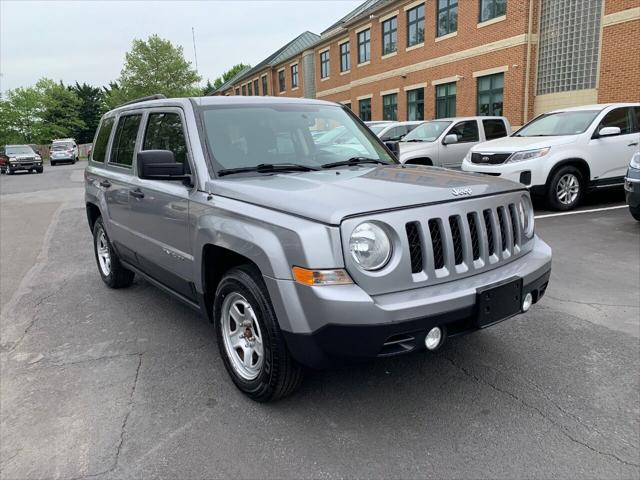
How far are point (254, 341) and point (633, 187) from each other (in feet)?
21.0

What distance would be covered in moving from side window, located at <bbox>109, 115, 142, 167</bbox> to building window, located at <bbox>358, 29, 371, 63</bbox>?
26.0 m

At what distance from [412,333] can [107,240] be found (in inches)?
152

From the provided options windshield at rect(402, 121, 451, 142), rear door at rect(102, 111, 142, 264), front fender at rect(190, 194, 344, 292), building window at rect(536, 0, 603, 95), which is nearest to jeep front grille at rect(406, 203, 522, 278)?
front fender at rect(190, 194, 344, 292)

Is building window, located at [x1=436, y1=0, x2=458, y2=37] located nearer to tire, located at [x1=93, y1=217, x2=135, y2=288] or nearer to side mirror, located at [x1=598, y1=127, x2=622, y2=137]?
side mirror, located at [x1=598, y1=127, x2=622, y2=137]

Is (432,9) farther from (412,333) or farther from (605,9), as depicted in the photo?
(412,333)

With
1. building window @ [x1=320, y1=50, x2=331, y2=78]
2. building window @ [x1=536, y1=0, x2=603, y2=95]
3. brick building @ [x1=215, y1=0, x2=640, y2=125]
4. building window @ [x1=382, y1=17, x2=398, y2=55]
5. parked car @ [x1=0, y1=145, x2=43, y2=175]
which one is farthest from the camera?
building window @ [x1=320, y1=50, x2=331, y2=78]

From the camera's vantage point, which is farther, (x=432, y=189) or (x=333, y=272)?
(x=432, y=189)

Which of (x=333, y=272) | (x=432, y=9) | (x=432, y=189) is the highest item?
(x=432, y=9)

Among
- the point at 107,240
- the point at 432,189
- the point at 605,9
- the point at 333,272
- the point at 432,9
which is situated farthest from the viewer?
the point at 432,9

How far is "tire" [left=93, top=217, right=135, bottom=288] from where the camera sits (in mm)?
5473

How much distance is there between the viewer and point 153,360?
3881mm

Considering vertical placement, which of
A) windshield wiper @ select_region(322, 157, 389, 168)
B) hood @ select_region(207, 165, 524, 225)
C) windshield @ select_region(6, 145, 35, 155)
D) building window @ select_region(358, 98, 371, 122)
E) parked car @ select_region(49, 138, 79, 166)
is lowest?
parked car @ select_region(49, 138, 79, 166)

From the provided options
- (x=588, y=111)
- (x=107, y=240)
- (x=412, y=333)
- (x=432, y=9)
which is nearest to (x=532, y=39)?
(x=432, y=9)

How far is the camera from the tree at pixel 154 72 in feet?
195
